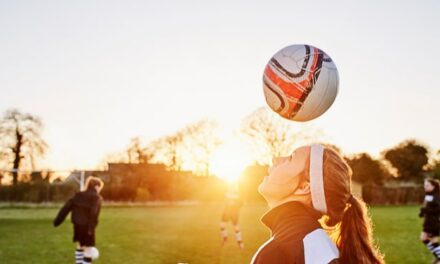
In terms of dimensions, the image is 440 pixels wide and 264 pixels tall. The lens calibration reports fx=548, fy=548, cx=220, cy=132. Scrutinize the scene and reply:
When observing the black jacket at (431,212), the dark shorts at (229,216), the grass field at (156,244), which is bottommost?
the grass field at (156,244)

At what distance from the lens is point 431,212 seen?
13438mm

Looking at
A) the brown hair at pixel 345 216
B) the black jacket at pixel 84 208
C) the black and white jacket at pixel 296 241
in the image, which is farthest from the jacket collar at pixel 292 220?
the black jacket at pixel 84 208

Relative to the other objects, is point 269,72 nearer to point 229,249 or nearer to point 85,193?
point 85,193

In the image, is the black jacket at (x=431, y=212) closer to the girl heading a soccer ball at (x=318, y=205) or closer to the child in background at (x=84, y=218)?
the child in background at (x=84, y=218)

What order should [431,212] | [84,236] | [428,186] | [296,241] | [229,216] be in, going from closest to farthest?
[296,241] → [84,236] → [428,186] → [431,212] → [229,216]

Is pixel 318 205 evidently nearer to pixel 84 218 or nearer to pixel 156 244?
pixel 84 218

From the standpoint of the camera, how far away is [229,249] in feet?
52.3

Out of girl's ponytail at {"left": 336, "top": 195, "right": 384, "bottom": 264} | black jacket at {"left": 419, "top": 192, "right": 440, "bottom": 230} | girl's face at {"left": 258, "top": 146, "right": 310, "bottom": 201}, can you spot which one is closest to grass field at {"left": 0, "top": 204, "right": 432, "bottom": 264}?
black jacket at {"left": 419, "top": 192, "right": 440, "bottom": 230}

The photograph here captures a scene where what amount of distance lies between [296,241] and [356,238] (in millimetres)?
505

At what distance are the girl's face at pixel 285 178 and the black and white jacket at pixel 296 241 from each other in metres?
0.08

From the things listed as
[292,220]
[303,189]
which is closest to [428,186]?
[303,189]

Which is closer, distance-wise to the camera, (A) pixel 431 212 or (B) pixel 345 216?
(B) pixel 345 216

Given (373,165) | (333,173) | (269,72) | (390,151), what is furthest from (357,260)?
(390,151)

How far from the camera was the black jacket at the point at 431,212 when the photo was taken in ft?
43.4
